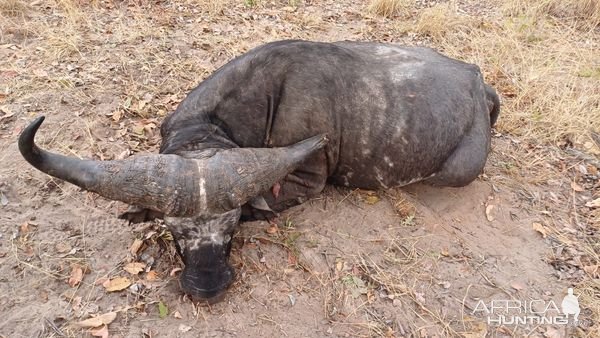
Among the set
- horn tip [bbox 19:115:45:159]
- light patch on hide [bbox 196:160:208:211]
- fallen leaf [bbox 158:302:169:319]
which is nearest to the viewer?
horn tip [bbox 19:115:45:159]

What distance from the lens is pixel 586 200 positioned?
5574 mm

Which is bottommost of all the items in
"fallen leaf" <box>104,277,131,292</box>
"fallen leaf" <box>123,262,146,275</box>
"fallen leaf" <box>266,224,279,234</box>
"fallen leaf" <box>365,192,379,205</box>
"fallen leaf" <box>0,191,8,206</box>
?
"fallen leaf" <box>365,192,379,205</box>

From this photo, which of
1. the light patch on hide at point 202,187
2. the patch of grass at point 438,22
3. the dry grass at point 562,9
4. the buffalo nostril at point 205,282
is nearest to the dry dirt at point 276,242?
the buffalo nostril at point 205,282

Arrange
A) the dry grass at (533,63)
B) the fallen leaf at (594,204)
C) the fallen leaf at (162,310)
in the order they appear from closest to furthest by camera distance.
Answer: the fallen leaf at (162,310)
the fallen leaf at (594,204)
the dry grass at (533,63)

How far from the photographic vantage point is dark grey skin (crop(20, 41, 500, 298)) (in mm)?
3627

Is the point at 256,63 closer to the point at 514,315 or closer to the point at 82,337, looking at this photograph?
the point at 82,337

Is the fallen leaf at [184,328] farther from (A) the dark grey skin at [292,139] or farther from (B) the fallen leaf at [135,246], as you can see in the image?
(B) the fallen leaf at [135,246]

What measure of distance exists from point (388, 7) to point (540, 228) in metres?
4.72

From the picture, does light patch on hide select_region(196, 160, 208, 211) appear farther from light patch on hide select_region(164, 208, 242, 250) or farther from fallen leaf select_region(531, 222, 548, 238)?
fallen leaf select_region(531, 222, 548, 238)

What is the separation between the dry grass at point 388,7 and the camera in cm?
855

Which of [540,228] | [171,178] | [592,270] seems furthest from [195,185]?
[592,270]

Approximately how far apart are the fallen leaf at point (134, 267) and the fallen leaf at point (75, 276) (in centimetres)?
33
